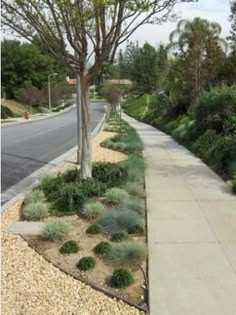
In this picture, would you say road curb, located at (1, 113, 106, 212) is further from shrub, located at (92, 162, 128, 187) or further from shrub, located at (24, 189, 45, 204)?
shrub, located at (92, 162, 128, 187)

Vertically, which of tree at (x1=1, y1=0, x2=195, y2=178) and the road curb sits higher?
tree at (x1=1, y1=0, x2=195, y2=178)

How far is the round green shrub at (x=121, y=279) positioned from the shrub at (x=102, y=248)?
2.48ft

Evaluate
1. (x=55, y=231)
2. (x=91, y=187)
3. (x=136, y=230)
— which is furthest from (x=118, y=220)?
(x=91, y=187)

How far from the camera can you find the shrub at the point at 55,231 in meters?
6.67

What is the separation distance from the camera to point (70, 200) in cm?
820

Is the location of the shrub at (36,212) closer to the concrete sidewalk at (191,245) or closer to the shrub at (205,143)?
the concrete sidewalk at (191,245)

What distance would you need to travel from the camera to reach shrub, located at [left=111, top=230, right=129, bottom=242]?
21.4 ft

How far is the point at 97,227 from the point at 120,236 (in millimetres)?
518

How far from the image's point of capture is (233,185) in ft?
31.6

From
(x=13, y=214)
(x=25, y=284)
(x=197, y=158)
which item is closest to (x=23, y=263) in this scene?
(x=25, y=284)

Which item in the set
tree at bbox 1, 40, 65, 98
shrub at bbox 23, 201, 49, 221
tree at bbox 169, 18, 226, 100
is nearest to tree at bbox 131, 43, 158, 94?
tree at bbox 1, 40, 65, 98

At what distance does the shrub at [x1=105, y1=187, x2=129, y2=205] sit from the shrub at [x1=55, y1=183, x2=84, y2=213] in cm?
46

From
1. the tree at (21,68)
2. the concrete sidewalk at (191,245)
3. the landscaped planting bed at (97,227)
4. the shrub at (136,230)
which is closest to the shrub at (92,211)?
the landscaped planting bed at (97,227)

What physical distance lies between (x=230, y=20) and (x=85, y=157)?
36.2 feet
